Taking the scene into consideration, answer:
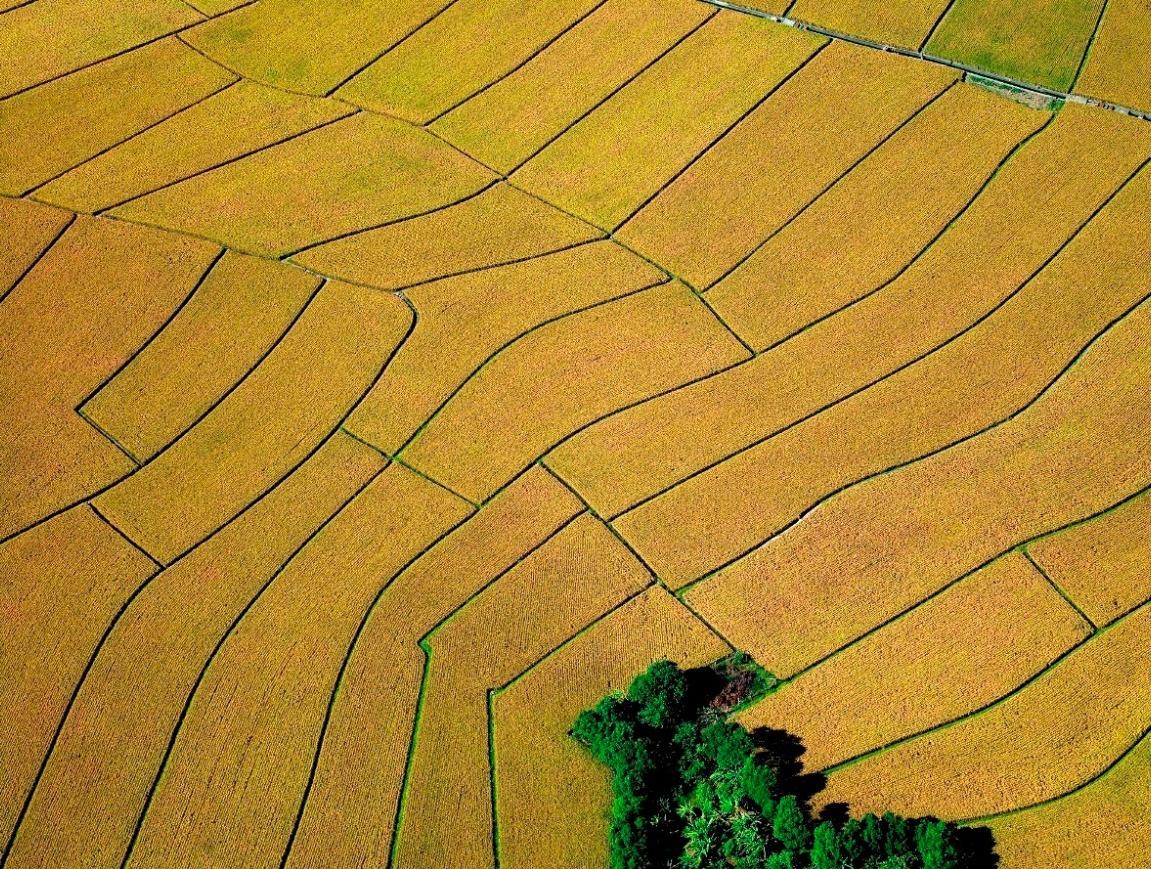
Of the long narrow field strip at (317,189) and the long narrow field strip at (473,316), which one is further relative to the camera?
the long narrow field strip at (317,189)

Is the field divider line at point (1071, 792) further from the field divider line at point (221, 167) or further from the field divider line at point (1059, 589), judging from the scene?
the field divider line at point (221, 167)

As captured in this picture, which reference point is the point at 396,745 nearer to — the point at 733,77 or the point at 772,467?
the point at 772,467

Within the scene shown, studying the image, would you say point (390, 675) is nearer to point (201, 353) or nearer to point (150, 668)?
point (150, 668)

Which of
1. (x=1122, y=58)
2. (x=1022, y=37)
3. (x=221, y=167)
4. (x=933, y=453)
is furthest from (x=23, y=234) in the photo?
(x=1122, y=58)

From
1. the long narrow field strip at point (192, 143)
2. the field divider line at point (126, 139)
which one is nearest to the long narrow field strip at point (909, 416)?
the long narrow field strip at point (192, 143)

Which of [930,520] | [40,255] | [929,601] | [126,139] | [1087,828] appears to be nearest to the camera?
[1087,828]

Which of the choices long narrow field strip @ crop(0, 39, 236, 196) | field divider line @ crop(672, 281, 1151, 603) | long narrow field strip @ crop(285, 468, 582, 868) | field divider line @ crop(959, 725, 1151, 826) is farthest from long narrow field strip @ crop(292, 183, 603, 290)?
field divider line @ crop(959, 725, 1151, 826)
